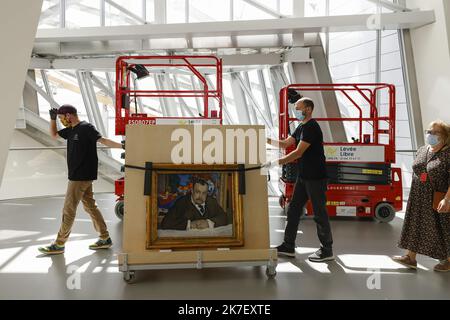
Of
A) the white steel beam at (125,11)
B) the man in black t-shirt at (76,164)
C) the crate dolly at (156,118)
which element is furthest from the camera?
the white steel beam at (125,11)

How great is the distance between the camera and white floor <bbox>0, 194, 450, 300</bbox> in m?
3.83

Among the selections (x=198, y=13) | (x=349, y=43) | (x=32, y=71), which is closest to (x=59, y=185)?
(x=32, y=71)

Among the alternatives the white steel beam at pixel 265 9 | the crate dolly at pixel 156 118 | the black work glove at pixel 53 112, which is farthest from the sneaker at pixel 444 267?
the white steel beam at pixel 265 9

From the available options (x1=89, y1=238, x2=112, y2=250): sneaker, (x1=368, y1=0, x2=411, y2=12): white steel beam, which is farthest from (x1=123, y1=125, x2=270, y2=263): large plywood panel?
(x1=368, y1=0, x2=411, y2=12): white steel beam

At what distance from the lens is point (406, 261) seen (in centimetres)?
466

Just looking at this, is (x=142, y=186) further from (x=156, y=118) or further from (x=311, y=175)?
(x=156, y=118)

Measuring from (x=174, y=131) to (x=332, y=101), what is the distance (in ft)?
20.2

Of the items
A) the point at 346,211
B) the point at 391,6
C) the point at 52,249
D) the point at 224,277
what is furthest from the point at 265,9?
the point at 224,277

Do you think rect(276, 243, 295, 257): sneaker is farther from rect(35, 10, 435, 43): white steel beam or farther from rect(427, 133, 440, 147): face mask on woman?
rect(35, 10, 435, 43): white steel beam

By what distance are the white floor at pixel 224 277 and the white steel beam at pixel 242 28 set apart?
4435 mm

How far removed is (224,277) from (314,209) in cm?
124

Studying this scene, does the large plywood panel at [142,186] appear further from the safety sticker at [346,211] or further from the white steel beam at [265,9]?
the white steel beam at [265,9]

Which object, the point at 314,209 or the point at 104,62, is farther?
the point at 104,62

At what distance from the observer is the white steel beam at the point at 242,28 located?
8.41 metres
